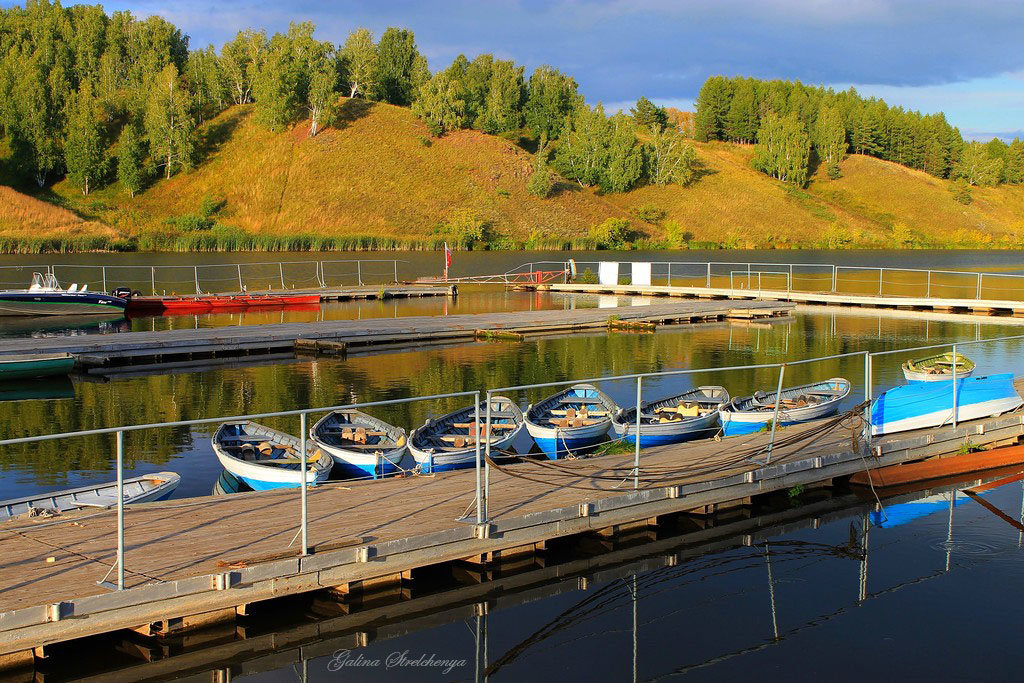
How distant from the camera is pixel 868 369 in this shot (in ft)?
55.5

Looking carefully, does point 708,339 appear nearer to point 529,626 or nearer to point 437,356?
point 437,356

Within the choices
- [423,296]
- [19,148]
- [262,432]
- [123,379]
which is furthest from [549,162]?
[262,432]

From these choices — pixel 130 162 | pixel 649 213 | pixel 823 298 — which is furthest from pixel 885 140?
pixel 823 298

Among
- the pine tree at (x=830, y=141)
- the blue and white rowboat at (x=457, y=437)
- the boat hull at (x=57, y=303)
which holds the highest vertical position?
the pine tree at (x=830, y=141)

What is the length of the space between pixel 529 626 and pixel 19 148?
13264 cm

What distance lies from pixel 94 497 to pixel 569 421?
9660 mm

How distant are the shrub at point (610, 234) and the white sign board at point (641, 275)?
57550 millimetres

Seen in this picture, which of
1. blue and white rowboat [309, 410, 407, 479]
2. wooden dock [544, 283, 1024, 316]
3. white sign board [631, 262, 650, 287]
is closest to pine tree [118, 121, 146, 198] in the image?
wooden dock [544, 283, 1024, 316]

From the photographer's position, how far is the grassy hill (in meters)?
109

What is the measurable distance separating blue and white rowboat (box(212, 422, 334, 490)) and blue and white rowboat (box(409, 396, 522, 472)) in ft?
6.03

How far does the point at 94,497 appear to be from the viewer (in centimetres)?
1558

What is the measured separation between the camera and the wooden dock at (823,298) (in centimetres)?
4925

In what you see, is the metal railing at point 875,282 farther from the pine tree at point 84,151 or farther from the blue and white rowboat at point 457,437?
the pine tree at point 84,151

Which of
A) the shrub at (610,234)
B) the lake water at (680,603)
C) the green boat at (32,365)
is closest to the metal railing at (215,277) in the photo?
the green boat at (32,365)
